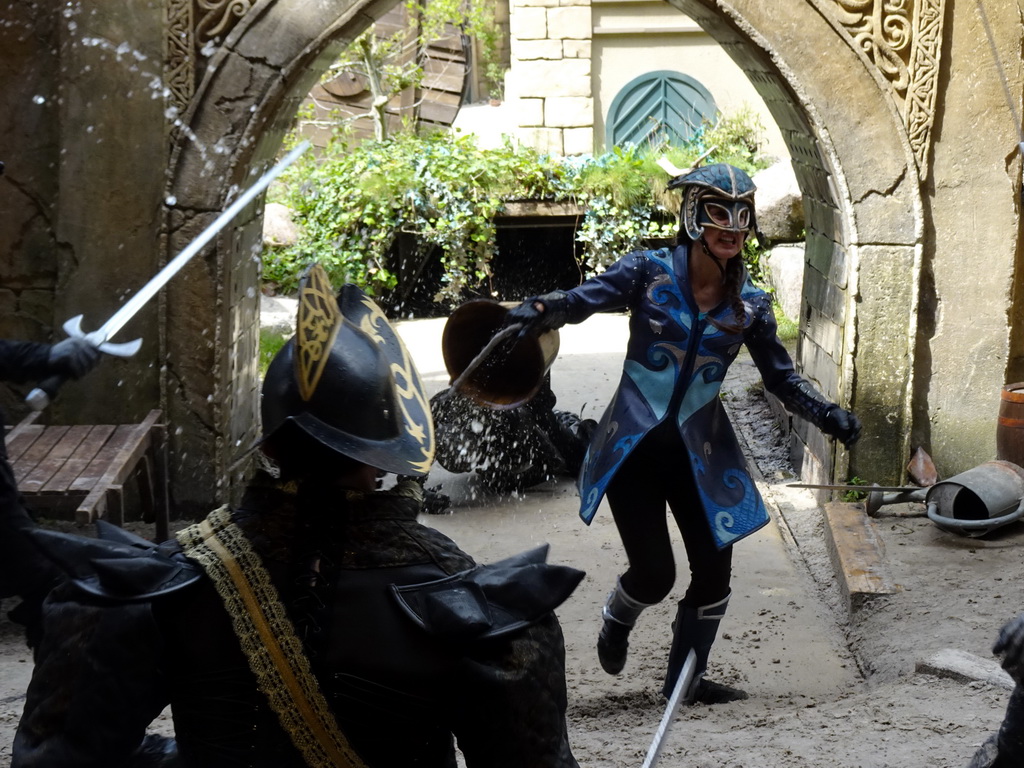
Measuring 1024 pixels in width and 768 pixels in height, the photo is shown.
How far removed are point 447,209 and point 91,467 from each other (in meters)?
6.75

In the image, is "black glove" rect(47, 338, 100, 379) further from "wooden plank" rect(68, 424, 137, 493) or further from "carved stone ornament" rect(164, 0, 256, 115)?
"carved stone ornament" rect(164, 0, 256, 115)

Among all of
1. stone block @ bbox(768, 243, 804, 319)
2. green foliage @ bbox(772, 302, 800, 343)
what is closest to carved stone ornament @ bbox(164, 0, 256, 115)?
green foliage @ bbox(772, 302, 800, 343)

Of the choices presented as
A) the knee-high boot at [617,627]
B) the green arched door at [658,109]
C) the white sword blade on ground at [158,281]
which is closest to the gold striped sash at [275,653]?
the white sword blade on ground at [158,281]

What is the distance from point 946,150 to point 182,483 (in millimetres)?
4027

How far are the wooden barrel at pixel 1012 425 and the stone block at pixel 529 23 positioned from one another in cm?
997

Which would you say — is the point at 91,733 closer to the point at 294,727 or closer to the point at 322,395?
the point at 294,727

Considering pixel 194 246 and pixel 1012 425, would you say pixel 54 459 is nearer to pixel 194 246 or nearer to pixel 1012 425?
pixel 194 246

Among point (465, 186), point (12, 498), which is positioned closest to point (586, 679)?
point (12, 498)

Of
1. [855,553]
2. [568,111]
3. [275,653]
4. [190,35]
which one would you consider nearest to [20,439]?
[190,35]

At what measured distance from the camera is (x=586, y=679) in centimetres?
436

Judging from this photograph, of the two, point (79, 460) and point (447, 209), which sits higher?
point (447, 209)

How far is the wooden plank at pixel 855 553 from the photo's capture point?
471 centimetres

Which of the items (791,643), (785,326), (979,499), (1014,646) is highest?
(1014,646)

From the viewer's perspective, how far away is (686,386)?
145 inches
